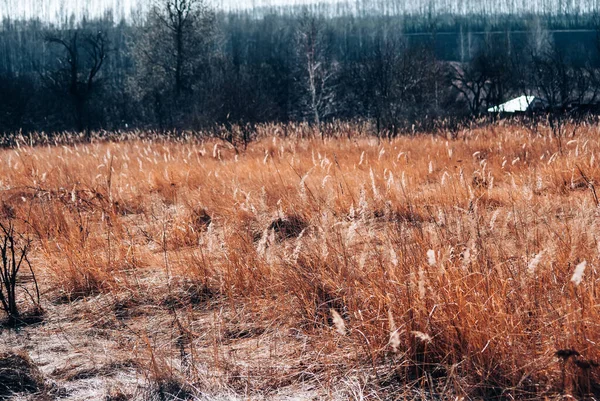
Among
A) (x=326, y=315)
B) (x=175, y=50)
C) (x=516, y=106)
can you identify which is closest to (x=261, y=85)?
(x=175, y=50)

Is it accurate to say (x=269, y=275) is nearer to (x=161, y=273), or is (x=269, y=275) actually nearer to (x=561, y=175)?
(x=161, y=273)

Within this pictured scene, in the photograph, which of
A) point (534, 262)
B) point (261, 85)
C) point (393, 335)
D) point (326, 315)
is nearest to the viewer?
point (393, 335)

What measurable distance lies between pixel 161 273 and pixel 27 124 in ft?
102

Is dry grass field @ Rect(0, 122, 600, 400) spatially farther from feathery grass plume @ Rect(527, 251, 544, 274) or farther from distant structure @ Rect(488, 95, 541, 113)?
distant structure @ Rect(488, 95, 541, 113)

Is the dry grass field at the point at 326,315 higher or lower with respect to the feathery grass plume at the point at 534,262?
lower

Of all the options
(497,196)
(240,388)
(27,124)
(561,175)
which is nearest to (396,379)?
(240,388)

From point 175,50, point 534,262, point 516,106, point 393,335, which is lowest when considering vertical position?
point 516,106

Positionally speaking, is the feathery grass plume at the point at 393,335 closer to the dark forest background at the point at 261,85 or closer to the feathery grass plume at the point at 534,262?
the feathery grass plume at the point at 534,262

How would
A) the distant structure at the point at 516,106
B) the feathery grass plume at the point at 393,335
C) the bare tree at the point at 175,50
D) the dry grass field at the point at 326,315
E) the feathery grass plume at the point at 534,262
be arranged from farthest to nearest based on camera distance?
the bare tree at the point at 175,50 → the distant structure at the point at 516,106 → the dry grass field at the point at 326,315 → the feathery grass plume at the point at 534,262 → the feathery grass plume at the point at 393,335

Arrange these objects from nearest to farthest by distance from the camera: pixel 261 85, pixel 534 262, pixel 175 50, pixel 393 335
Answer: pixel 393 335 → pixel 534 262 → pixel 175 50 → pixel 261 85

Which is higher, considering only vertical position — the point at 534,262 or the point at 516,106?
the point at 534,262

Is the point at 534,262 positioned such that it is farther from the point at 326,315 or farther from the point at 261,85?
the point at 261,85

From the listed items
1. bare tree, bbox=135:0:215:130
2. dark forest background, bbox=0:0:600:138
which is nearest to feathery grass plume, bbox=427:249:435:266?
dark forest background, bbox=0:0:600:138

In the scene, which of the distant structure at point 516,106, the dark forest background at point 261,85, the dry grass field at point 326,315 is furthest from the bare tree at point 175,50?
the dry grass field at point 326,315
